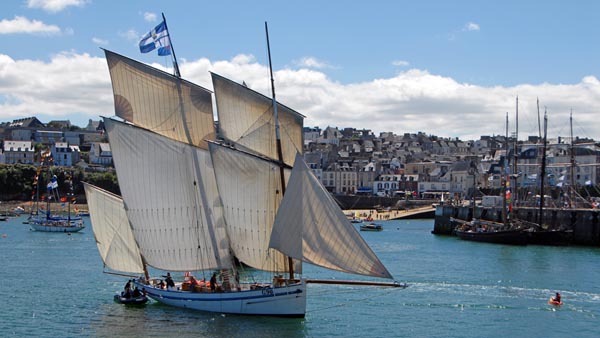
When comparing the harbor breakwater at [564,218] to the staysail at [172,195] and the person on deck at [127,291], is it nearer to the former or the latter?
the staysail at [172,195]

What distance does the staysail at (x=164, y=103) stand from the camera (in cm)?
4759

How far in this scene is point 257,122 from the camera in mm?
44375

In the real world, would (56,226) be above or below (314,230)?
below

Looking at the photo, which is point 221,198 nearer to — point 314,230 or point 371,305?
→ point 314,230

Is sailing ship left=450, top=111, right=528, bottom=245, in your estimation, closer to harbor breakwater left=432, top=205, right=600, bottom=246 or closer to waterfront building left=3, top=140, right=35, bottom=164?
harbor breakwater left=432, top=205, right=600, bottom=246

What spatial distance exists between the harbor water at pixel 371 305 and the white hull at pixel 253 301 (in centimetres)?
44

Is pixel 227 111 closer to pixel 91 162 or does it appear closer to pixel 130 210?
pixel 130 210

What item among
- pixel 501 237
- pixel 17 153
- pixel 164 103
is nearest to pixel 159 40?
pixel 164 103

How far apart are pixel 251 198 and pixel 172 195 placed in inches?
202

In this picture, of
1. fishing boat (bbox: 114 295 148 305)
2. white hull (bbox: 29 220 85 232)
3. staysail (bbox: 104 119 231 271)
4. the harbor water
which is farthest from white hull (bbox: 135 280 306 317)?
white hull (bbox: 29 220 85 232)

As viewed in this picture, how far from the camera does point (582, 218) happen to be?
301 feet

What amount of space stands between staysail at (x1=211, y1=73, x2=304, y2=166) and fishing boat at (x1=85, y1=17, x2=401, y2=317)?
0.05 meters

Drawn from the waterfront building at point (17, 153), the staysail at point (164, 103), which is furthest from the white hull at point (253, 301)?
the waterfront building at point (17, 153)

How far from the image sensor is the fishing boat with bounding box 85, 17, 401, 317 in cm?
4097
